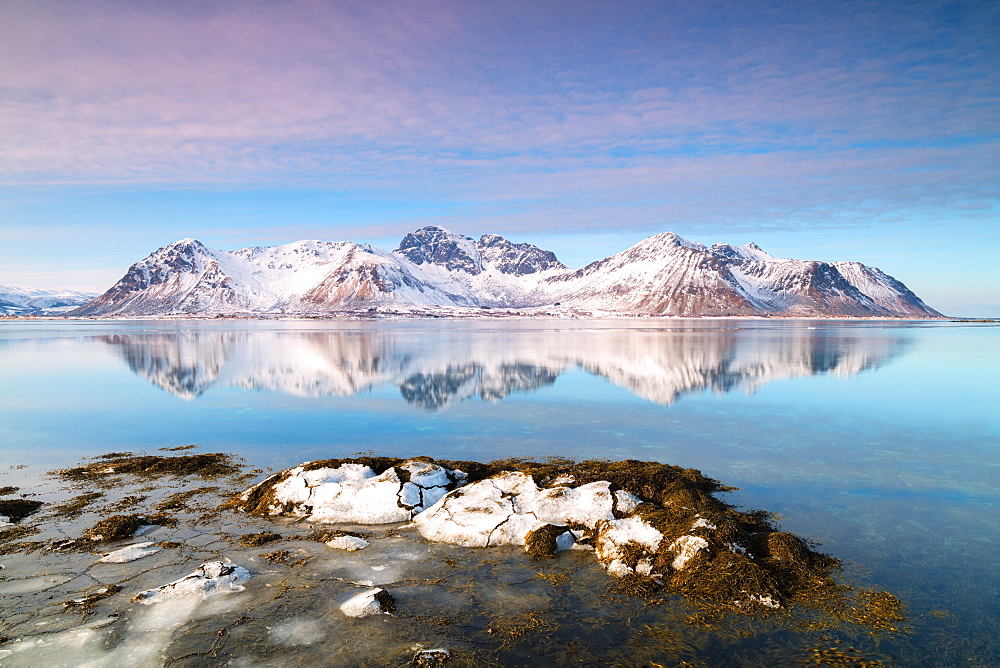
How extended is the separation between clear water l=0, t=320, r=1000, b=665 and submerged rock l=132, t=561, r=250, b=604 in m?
1.74

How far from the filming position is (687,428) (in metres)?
20.6

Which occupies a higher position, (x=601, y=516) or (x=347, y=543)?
(x=601, y=516)

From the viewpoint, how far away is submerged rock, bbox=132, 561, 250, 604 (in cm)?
829

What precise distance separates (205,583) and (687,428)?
55.6ft

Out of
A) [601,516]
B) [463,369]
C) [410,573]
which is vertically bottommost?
[410,573]

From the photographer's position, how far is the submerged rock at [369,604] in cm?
799

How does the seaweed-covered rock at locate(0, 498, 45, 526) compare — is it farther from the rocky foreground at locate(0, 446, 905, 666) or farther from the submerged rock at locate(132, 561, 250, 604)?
the submerged rock at locate(132, 561, 250, 604)

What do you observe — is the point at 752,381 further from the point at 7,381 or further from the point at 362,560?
the point at 7,381

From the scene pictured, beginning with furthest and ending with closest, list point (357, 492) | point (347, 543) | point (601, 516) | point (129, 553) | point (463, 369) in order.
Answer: point (463, 369)
point (357, 492)
point (601, 516)
point (347, 543)
point (129, 553)

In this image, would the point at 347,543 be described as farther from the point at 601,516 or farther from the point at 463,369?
the point at 463,369

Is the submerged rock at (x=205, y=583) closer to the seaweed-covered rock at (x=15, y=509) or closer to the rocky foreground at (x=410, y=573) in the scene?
the rocky foreground at (x=410, y=573)

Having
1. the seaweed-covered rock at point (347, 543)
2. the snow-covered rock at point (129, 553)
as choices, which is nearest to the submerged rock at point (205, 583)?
the snow-covered rock at point (129, 553)

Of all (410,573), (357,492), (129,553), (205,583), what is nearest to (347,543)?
(410,573)

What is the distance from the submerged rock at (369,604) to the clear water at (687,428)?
62cm
